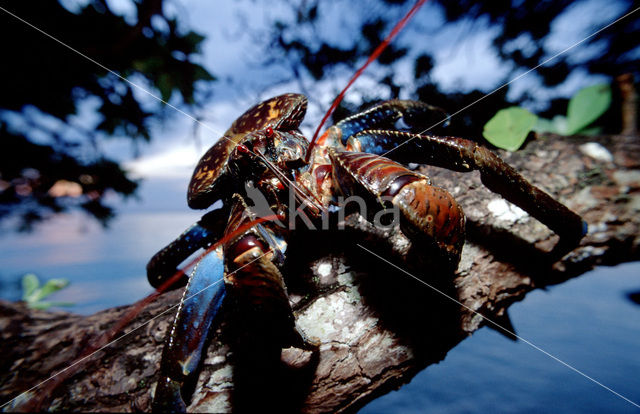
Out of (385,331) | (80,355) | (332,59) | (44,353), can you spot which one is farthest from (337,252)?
(332,59)

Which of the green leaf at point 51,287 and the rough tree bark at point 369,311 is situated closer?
the rough tree bark at point 369,311

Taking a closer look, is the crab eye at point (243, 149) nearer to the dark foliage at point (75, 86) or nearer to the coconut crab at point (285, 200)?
the coconut crab at point (285, 200)

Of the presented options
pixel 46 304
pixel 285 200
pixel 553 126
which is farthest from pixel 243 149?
pixel 46 304

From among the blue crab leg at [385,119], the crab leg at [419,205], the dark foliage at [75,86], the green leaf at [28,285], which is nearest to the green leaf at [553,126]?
the blue crab leg at [385,119]

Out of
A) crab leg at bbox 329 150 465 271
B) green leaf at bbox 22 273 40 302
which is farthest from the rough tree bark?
green leaf at bbox 22 273 40 302

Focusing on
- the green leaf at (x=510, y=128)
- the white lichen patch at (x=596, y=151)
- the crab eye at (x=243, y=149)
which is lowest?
the crab eye at (x=243, y=149)

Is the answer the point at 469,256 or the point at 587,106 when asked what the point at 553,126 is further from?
the point at 469,256
